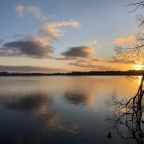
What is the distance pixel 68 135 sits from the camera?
23359mm

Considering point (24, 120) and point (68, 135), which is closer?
point (68, 135)

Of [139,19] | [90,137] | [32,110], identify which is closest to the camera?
[139,19]

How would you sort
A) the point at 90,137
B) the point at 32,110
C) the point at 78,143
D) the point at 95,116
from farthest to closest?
the point at 32,110, the point at 95,116, the point at 90,137, the point at 78,143

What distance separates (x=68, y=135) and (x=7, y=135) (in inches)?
200

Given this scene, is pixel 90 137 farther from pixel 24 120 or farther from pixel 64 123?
pixel 24 120

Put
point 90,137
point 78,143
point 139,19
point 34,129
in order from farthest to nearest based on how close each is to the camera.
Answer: point 34,129 < point 90,137 < point 78,143 < point 139,19

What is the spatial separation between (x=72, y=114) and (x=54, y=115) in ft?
7.38

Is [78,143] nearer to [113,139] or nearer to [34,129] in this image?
[113,139]

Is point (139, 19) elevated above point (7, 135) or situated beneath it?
elevated above

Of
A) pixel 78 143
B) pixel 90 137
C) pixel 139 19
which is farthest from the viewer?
pixel 90 137

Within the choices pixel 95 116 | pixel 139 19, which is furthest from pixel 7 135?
pixel 139 19

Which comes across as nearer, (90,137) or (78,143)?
(78,143)

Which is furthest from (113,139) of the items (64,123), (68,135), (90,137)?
(64,123)

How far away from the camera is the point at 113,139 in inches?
882
